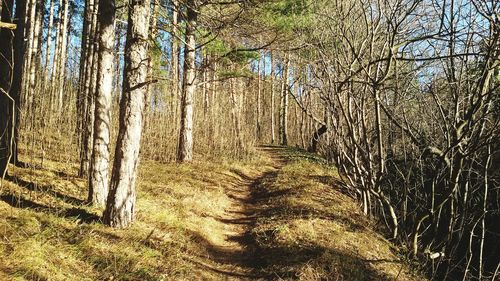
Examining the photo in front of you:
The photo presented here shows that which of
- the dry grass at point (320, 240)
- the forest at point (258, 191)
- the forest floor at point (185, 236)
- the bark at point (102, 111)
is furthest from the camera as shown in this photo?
the bark at point (102, 111)

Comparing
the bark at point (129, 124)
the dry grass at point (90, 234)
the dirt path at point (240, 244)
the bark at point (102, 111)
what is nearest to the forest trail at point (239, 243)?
the dirt path at point (240, 244)

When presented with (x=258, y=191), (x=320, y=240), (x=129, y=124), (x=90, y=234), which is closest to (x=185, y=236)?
(x=90, y=234)

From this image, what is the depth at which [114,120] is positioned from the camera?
8906 mm

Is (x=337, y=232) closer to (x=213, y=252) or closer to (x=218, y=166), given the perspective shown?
(x=213, y=252)

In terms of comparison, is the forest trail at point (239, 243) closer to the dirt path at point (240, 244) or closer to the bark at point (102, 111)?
the dirt path at point (240, 244)

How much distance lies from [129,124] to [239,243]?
234 centimetres

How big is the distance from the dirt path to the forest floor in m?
0.02

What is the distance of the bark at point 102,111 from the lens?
17.3 ft

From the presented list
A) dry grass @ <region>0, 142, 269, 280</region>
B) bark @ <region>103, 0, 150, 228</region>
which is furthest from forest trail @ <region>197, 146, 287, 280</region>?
bark @ <region>103, 0, 150, 228</region>

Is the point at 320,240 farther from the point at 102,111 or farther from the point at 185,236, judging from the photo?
the point at 102,111

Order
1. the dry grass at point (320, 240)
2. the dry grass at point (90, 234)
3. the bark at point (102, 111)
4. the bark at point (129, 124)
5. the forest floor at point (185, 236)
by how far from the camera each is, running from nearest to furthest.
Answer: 1. the dry grass at point (90, 234)
2. the forest floor at point (185, 236)
3. the dry grass at point (320, 240)
4. the bark at point (129, 124)
5. the bark at point (102, 111)

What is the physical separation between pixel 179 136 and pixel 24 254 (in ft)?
23.5

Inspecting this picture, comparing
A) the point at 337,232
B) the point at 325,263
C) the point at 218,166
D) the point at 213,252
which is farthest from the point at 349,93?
the point at 218,166

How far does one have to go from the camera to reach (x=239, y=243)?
18.4 ft
